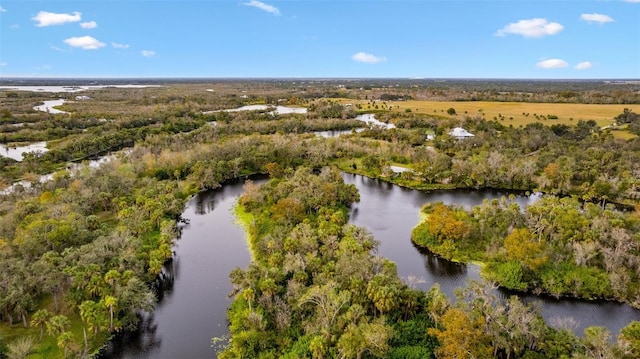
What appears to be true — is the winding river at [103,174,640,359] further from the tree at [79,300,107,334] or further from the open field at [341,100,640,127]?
the open field at [341,100,640,127]

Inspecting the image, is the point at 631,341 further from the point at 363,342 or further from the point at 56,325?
the point at 56,325

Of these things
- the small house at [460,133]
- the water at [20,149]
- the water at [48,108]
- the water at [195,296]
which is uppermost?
the water at [48,108]

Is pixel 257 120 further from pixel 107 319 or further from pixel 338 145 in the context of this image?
pixel 107 319

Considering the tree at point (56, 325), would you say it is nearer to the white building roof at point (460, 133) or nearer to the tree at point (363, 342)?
the tree at point (363, 342)

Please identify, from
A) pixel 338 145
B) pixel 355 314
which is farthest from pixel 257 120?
pixel 355 314

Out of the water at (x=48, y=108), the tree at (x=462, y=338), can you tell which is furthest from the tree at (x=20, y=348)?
the water at (x=48, y=108)

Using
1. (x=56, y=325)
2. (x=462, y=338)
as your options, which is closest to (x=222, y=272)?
(x=56, y=325)
